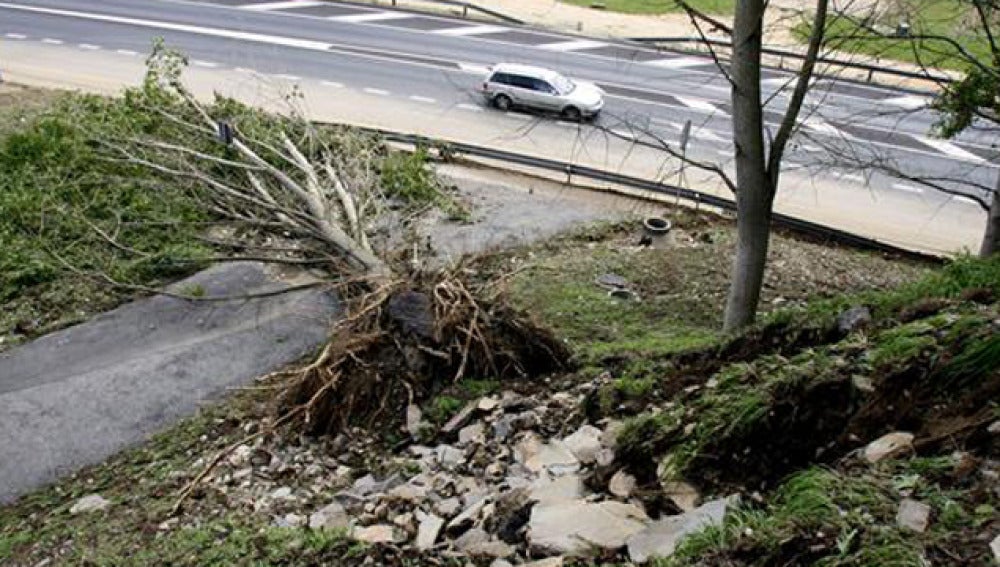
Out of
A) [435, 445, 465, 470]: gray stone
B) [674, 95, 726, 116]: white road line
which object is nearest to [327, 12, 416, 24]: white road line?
[674, 95, 726, 116]: white road line

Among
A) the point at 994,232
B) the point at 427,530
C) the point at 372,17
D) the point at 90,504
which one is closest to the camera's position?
the point at 427,530

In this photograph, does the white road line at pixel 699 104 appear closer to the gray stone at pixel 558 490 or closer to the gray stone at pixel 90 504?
the gray stone at pixel 558 490

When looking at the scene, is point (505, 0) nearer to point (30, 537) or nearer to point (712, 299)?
point (712, 299)

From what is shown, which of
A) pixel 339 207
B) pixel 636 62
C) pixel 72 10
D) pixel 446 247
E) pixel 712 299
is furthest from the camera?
pixel 72 10

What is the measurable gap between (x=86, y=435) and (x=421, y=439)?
418cm

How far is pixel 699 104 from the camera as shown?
73.4 feet

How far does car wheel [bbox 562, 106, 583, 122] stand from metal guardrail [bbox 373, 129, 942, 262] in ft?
8.53

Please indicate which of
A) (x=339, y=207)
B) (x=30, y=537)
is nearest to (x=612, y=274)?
(x=339, y=207)

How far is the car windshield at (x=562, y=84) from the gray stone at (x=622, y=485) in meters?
15.6

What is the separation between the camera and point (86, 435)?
1002 centimetres

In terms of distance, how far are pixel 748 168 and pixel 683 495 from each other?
453 cm

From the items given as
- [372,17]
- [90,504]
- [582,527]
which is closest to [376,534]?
[582,527]

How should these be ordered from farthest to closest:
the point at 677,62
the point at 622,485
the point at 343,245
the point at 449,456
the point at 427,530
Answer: the point at 677,62 → the point at 343,245 → the point at 449,456 → the point at 427,530 → the point at 622,485

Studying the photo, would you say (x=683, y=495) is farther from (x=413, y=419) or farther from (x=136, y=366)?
(x=136, y=366)
